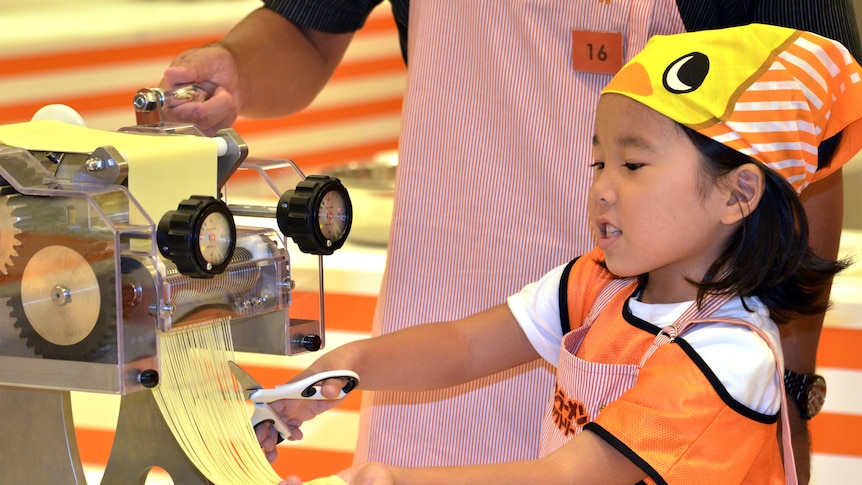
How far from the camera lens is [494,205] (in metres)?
1.53

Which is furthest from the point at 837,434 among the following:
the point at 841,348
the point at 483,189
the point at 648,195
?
the point at 648,195

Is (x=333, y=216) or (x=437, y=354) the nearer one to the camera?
(x=333, y=216)

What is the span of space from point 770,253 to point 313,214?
477 mm

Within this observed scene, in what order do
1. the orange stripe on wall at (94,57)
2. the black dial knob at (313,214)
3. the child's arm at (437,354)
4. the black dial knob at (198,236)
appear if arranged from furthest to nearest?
1. the orange stripe on wall at (94,57)
2. the child's arm at (437,354)
3. the black dial knob at (313,214)
4. the black dial knob at (198,236)

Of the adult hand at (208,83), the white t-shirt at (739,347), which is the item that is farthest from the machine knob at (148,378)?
the white t-shirt at (739,347)

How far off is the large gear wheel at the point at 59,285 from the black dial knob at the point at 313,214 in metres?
0.17

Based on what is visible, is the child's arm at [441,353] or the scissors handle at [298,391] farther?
the child's arm at [441,353]

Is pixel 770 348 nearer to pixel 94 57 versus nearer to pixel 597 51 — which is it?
pixel 597 51

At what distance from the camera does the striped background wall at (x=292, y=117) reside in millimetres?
1876

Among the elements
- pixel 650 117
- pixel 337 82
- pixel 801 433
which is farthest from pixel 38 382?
pixel 337 82

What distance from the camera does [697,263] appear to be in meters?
1.25

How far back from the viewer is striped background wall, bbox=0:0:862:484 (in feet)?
6.15

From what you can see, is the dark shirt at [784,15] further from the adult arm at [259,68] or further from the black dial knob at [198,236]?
the black dial knob at [198,236]

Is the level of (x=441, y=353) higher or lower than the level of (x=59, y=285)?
lower
